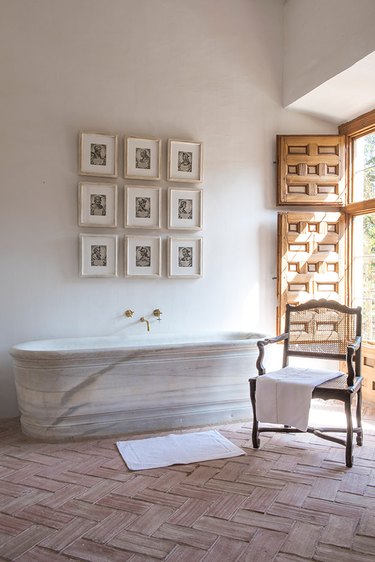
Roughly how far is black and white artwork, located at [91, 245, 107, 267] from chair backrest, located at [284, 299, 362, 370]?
62.3 inches

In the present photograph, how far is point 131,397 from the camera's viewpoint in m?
3.44

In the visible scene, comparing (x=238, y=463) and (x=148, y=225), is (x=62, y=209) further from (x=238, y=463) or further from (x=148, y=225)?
(x=238, y=463)

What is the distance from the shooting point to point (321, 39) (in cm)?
402

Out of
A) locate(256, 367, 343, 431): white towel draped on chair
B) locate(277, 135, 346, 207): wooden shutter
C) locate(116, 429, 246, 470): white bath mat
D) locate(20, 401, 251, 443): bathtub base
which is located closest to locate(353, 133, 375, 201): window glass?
locate(277, 135, 346, 207): wooden shutter

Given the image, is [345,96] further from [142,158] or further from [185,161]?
[142,158]

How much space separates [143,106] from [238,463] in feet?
9.90

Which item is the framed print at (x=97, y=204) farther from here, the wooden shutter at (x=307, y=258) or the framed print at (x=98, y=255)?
the wooden shutter at (x=307, y=258)

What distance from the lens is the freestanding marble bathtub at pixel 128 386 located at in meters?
3.26

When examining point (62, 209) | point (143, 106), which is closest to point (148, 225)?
point (62, 209)

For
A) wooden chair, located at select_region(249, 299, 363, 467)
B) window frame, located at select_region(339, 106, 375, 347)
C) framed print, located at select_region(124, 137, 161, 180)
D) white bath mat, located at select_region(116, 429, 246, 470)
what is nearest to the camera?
white bath mat, located at select_region(116, 429, 246, 470)

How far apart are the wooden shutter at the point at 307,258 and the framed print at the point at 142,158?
4.02ft

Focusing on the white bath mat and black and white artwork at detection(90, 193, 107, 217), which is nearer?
the white bath mat

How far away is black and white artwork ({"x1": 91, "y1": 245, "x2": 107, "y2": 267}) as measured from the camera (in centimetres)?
407

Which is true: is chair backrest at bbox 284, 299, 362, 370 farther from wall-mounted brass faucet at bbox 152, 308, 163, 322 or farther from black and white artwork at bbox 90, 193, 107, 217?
black and white artwork at bbox 90, 193, 107, 217
